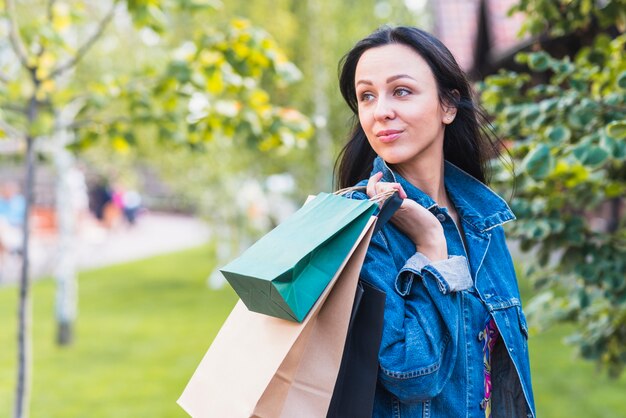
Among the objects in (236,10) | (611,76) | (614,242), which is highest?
(236,10)

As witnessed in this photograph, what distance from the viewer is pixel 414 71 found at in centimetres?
166

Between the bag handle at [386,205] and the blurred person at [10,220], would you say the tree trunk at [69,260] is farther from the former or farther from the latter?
the bag handle at [386,205]

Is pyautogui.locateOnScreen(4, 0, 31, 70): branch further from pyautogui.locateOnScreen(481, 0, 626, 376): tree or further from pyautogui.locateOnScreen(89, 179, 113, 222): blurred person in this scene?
pyautogui.locateOnScreen(89, 179, 113, 222): blurred person

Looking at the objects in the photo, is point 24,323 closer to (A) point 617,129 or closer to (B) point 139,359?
(A) point 617,129

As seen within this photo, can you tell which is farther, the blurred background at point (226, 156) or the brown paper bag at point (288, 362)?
the blurred background at point (226, 156)

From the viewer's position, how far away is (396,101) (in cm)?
167

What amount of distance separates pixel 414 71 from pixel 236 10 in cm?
1009

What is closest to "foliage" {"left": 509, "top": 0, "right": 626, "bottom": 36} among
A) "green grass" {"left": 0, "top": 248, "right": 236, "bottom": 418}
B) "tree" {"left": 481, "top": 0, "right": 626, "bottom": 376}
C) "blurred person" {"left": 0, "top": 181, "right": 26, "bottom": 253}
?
"tree" {"left": 481, "top": 0, "right": 626, "bottom": 376}

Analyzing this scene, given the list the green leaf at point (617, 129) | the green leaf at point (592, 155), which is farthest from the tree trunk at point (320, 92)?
the green leaf at point (617, 129)

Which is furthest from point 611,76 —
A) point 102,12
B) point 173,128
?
point 102,12

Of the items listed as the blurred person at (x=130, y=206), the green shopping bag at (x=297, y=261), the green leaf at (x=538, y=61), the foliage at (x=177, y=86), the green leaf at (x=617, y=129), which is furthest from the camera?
the blurred person at (x=130, y=206)

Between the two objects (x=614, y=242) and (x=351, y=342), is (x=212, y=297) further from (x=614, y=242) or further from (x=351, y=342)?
(x=351, y=342)

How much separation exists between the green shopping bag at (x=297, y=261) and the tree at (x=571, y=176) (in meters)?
1.10

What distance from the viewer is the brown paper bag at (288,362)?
4.68ft
